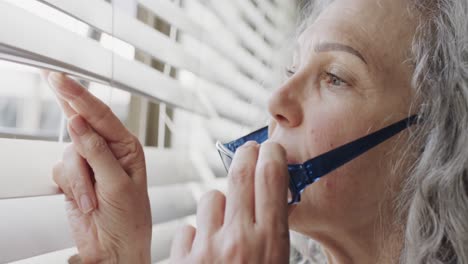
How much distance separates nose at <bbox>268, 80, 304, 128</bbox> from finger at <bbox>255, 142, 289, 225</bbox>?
7.1 inches

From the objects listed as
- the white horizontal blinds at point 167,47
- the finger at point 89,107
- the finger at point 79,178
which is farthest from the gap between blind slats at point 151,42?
the finger at point 79,178

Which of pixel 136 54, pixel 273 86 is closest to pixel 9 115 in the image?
pixel 136 54

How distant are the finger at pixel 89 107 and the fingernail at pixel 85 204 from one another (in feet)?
0.32

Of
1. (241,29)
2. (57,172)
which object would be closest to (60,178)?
(57,172)

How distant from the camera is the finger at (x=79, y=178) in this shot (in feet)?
2.24

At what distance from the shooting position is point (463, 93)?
93 cm

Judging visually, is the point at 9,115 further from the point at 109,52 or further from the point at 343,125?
the point at 343,125

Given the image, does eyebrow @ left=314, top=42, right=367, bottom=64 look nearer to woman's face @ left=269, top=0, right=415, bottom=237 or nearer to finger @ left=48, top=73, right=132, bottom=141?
woman's face @ left=269, top=0, right=415, bottom=237

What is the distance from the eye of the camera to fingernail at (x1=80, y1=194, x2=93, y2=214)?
2.30 ft

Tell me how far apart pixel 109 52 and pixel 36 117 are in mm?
156

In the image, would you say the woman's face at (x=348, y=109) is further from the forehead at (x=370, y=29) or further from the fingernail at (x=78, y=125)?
the fingernail at (x=78, y=125)

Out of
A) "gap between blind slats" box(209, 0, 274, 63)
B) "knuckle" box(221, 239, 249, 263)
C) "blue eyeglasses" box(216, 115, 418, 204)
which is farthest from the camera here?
"gap between blind slats" box(209, 0, 274, 63)

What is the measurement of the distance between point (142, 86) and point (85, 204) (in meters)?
0.28

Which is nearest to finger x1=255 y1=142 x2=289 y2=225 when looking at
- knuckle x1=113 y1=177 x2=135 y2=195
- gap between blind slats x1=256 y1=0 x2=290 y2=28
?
knuckle x1=113 y1=177 x2=135 y2=195
